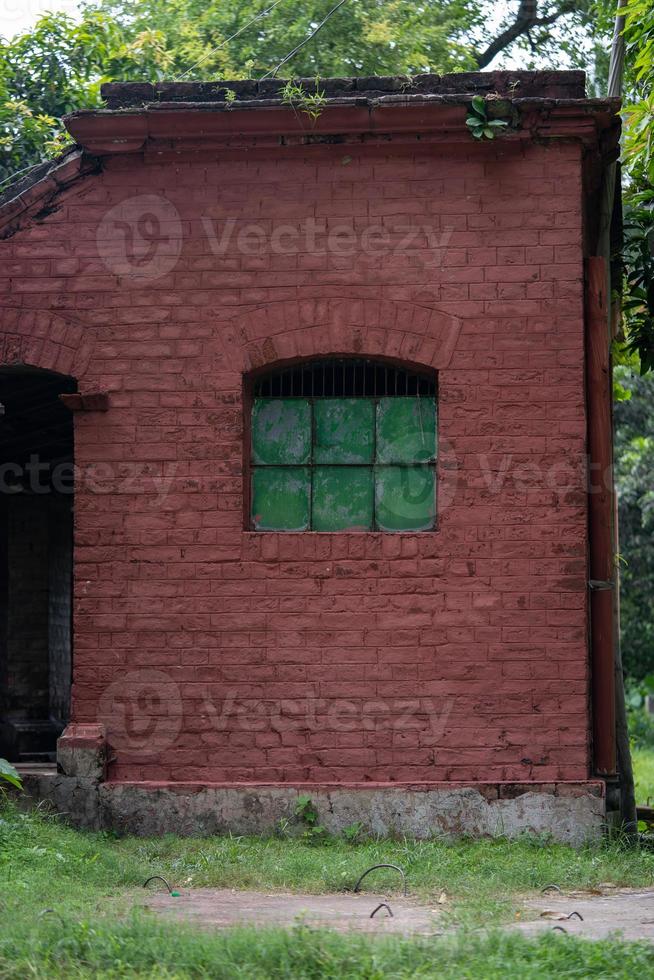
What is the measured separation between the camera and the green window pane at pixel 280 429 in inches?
340

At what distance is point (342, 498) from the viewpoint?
8547 mm

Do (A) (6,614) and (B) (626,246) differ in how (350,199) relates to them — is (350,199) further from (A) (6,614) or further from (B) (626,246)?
(A) (6,614)

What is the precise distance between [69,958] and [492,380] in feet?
15.2

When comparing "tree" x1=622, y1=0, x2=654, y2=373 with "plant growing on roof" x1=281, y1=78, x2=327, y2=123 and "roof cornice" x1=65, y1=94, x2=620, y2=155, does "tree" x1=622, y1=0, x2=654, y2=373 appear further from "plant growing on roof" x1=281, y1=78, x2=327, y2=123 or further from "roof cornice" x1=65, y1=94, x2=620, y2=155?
"plant growing on roof" x1=281, y1=78, x2=327, y2=123

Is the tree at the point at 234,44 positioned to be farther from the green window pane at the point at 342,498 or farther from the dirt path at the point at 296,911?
the dirt path at the point at 296,911

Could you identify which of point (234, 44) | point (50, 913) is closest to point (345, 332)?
point (50, 913)

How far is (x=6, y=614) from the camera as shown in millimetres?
13031

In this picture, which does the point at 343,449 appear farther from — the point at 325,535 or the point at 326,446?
the point at 325,535

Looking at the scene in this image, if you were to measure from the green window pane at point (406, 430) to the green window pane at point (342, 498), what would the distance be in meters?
0.20

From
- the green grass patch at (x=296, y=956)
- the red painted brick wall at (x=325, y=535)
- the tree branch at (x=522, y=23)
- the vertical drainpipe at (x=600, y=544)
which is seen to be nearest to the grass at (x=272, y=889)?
the green grass patch at (x=296, y=956)

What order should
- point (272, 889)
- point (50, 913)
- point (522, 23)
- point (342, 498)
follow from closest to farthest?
point (50, 913), point (272, 889), point (342, 498), point (522, 23)

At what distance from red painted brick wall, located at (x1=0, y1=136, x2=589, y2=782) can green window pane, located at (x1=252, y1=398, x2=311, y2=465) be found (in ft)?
0.75

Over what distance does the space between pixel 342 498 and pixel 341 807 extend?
200cm

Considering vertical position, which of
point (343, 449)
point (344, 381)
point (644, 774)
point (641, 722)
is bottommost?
point (641, 722)
